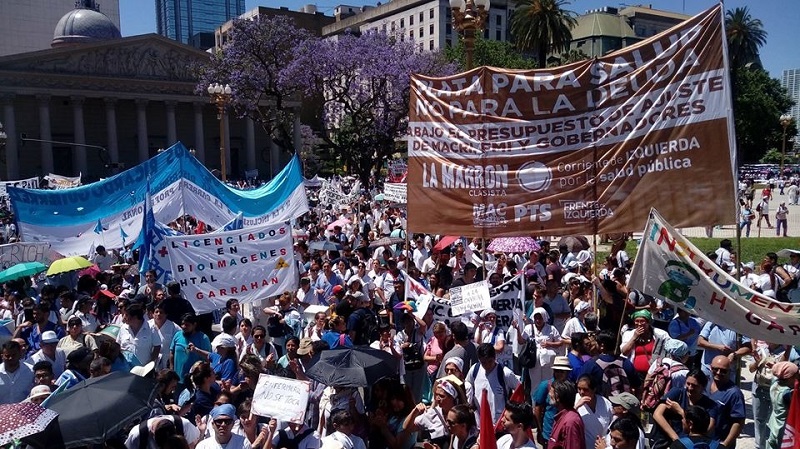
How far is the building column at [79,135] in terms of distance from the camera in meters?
59.6

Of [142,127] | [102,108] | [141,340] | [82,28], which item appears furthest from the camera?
[82,28]

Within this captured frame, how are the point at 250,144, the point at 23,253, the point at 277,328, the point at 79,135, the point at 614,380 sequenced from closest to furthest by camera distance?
the point at 614,380
the point at 277,328
the point at 23,253
the point at 79,135
the point at 250,144

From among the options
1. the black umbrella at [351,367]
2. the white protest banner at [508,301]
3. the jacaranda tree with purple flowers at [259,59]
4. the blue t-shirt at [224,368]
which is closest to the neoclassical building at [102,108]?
the jacaranda tree with purple flowers at [259,59]

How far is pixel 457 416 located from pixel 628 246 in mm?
17440

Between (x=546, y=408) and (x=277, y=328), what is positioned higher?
(x=546, y=408)

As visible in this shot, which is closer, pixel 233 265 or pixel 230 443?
pixel 230 443

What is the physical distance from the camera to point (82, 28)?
70438mm

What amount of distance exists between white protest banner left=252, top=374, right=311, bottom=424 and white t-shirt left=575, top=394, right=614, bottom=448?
215cm

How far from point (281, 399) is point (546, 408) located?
220 centimetres

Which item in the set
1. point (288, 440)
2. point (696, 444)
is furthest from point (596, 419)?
point (288, 440)

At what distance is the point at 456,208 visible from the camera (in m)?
9.30

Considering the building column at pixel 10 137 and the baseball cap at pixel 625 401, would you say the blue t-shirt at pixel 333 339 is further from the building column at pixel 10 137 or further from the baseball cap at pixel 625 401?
the building column at pixel 10 137

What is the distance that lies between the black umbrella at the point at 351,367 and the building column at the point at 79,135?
194 feet

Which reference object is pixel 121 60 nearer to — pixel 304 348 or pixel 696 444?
pixel 304 348
